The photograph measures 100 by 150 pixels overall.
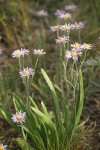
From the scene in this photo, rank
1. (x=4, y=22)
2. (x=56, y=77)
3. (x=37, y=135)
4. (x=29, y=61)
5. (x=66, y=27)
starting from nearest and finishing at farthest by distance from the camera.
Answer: (x=37, y=135)
(x=66, y=27)
(x=56, y=77)
(x=29, y=61)
(x=4, y=22)

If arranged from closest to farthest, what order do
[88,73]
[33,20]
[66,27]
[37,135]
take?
1. [37,135]
2. [66,27]
3. [88,73]
4. [33,20]

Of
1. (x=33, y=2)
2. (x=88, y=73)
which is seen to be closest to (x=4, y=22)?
(x=33, y=2)

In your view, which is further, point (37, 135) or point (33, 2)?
point (33, 2)

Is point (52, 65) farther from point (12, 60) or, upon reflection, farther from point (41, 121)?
point (41, 121)

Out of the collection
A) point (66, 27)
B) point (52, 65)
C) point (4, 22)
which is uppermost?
point (4, 22)

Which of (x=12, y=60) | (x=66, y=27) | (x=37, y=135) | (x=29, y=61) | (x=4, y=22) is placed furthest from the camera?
(x=4, y=22)

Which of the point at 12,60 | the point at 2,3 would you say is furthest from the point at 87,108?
the point at 2,3

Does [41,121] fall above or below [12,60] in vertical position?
below

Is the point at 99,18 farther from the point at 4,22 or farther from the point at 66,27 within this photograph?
the point at 66,27

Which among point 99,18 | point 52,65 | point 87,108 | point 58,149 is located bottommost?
point 58,149

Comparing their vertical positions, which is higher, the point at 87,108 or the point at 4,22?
the point at 4,22
